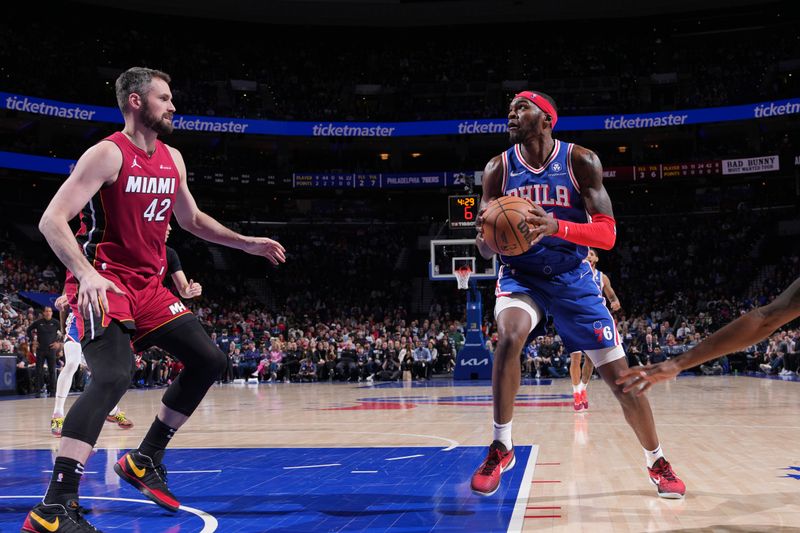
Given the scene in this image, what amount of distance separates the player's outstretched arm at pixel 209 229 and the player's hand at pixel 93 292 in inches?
40.4

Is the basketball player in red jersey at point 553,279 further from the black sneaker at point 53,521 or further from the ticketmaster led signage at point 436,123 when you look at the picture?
the ticketmaster led signage at point 436,123

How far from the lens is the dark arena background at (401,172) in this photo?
70.5ft

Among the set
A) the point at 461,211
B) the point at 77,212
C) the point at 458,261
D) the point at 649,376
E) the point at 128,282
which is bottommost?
the point at 649,376

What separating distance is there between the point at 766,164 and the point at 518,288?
1252 inches

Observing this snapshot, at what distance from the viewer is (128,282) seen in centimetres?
428

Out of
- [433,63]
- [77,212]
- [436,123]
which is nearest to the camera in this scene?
[77,212]

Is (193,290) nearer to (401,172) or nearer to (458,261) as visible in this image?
(458,261)

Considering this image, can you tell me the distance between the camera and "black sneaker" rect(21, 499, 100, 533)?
141 inches

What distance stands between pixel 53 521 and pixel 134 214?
5.20 feet

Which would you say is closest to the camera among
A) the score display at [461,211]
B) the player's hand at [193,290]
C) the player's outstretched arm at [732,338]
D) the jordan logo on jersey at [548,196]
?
the player's outstretched arm at [732,338]

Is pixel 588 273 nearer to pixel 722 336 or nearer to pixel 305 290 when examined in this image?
pixel 722 336

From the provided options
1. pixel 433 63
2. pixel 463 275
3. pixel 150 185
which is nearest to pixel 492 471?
pixel 150 185

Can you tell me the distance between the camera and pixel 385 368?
77.2ft

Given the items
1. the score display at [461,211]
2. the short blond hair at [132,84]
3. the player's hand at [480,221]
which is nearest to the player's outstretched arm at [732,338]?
the player's hand at [480,221]
